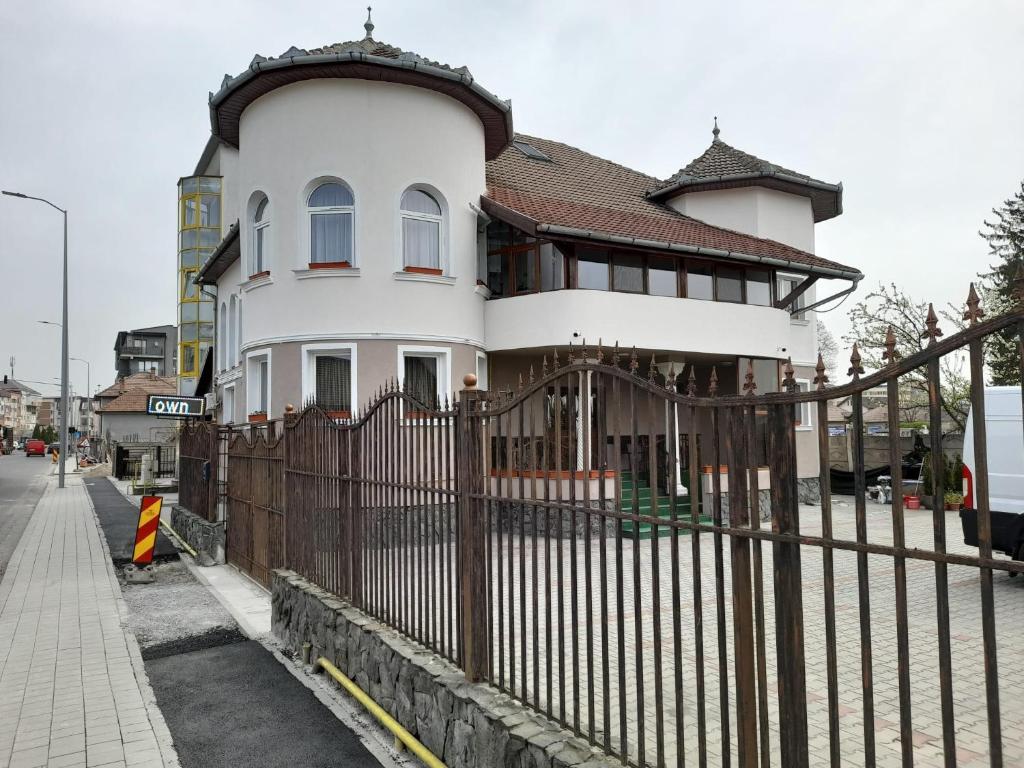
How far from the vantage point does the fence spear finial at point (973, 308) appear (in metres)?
1.85

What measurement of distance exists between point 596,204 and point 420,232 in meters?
5.72

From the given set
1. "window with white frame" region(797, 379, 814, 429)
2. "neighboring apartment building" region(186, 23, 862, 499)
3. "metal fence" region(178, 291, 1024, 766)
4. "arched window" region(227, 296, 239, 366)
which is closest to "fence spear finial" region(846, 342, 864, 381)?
"metal fence" region(178, 291, 1024, 766)

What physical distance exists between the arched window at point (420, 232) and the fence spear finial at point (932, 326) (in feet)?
38.1

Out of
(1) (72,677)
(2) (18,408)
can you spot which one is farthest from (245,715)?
(2) (18,408)

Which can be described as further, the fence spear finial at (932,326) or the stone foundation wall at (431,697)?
the stone foundation wall at (431,697)

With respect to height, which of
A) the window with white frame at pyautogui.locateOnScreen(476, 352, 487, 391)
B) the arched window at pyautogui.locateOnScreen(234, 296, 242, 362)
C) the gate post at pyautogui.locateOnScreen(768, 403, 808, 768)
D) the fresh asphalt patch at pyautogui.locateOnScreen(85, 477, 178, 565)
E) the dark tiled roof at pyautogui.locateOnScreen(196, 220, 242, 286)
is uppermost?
the dark tiled roof at pyautogui.locateOnScreen(196, 220, 242, 286)

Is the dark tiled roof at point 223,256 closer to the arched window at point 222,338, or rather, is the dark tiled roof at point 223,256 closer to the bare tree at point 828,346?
the arched window at point 222,338

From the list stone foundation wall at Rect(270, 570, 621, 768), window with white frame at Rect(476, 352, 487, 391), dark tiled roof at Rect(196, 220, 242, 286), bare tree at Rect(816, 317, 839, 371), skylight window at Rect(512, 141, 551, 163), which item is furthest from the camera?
bare tree at Rect(816, 317, 839, 371)

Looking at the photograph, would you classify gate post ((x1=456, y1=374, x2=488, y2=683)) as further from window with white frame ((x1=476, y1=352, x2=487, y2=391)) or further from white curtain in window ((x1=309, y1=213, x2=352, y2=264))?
window with white frame ((x1=476, y1=352, x2=487, y2=391))

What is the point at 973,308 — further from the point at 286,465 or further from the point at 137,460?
the point at 137,460

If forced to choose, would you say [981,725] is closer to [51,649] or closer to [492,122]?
[51,649]

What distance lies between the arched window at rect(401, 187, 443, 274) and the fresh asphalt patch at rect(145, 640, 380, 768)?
8.03 m

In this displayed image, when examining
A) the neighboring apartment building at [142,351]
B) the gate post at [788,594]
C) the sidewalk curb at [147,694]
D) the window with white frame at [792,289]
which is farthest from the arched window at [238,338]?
the neighboring apartment building at [142,351]

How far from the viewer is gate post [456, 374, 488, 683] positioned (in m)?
4.29
